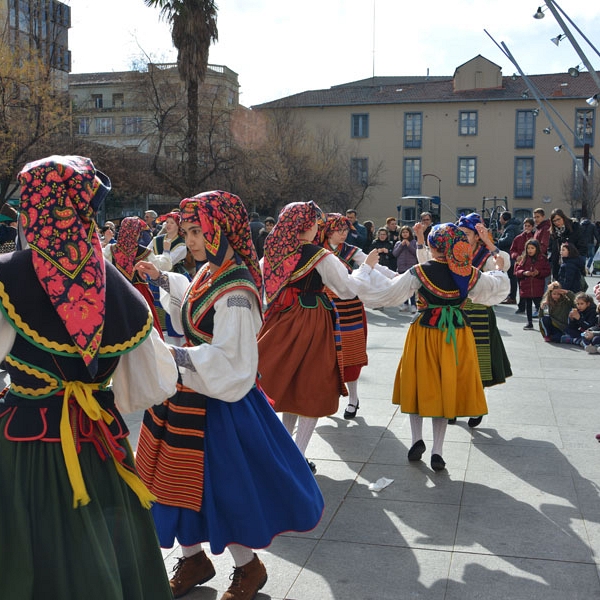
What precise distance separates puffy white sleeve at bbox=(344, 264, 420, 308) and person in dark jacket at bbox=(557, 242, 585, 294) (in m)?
7.87

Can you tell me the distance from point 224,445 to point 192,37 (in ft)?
67.5

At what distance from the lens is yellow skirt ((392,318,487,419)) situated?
5.38 m

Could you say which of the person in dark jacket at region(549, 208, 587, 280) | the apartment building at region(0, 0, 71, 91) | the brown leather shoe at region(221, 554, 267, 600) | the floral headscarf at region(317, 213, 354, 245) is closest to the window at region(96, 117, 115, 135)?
the apartment building at region(0, 0, 71, 91)

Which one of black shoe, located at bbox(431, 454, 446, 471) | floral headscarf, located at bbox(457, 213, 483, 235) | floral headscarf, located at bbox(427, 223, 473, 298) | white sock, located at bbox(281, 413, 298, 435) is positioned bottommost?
black shoe, located at bbox(431, 454, 446, 471)

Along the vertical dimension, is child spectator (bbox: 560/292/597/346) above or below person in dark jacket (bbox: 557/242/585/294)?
below

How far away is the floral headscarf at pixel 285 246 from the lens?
537 cm

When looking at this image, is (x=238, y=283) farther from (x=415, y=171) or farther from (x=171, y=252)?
(x=415, y=171)

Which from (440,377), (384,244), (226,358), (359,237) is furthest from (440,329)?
(359,237)

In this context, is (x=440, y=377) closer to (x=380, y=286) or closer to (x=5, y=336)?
(x=380, y=286)

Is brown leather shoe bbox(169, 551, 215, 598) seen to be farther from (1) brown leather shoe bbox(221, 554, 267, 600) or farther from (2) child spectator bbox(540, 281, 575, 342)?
(2) child spectator bbox(540, 281, 575, 342)

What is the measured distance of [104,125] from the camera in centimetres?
4716

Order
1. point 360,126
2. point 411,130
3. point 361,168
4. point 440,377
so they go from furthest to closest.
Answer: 1. point 360,126
2. point 361,168
3. point 411,130
4. point 440,377

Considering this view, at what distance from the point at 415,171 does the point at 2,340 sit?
156 ft

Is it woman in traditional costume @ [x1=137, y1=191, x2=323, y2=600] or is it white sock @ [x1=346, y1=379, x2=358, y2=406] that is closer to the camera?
woman in traditional costume @ [x1=137, y1=191, x2=323, y2=600]
